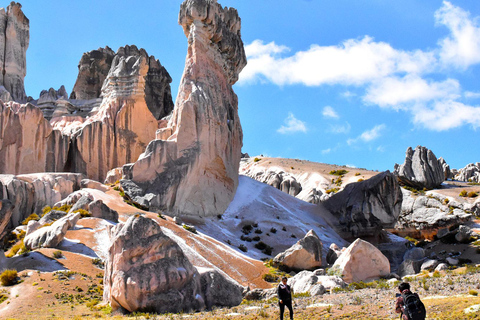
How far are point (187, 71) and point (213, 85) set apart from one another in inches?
116

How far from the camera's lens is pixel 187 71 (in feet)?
165

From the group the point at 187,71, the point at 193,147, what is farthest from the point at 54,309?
the point at 187,71

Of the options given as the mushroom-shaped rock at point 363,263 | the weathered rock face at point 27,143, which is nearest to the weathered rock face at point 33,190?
the weathered rock face at point 27,143

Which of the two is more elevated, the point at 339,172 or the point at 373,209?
the point at 339,172

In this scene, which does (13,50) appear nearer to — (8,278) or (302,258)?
(302,258)

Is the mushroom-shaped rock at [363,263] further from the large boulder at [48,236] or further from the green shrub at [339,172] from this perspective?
the green shrub at [339,172]

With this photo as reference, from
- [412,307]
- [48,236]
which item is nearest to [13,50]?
[48,236]

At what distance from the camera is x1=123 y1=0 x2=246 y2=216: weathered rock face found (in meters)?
43.4

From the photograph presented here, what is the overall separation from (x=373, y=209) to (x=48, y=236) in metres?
33.5

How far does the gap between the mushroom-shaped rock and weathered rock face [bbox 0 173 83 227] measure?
878 inches

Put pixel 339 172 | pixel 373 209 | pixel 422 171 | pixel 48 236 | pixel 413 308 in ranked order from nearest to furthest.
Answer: pixel 413 308 < pixel 48 236 < pixel 373 209 < pixel 422 171 < pixel 339 172

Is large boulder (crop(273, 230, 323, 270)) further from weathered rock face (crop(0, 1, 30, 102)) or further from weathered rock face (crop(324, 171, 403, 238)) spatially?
weathered rock face (crop(0, 1, 30, 102))

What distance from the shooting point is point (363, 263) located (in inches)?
1147

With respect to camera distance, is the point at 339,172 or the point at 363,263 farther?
the point at 339,172
